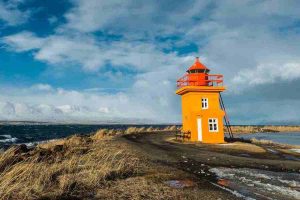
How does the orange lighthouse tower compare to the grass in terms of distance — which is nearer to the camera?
the grass

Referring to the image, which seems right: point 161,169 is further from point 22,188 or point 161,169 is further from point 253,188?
point 22,188

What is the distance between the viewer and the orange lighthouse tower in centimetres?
3544

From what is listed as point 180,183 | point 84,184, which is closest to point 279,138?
point 180,183

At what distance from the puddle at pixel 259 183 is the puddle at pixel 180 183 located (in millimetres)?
1109

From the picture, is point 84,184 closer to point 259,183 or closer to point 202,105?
point 259,183

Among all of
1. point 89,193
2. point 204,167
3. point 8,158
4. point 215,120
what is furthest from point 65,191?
point 215,120

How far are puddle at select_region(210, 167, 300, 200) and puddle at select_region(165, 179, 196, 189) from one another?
3.64ft

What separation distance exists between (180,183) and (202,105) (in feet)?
78.7

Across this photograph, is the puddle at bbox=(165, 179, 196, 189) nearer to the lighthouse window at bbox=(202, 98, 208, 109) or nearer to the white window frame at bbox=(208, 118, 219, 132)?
the white window frame at bbox=(208, 118, 219, 132)

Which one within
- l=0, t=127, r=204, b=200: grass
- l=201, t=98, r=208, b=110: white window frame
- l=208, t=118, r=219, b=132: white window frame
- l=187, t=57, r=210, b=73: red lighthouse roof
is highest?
l=187, t=57, r=210, b=73: red lighthouse roof

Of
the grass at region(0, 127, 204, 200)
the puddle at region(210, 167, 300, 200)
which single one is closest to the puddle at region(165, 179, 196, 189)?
the grass at region(0, 127, 204, 200)

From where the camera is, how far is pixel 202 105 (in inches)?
1438

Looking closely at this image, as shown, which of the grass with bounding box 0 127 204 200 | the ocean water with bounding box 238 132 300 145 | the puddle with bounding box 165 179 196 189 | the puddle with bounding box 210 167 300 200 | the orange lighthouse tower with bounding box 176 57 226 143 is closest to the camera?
the grass with bounding box 0 127 204 200

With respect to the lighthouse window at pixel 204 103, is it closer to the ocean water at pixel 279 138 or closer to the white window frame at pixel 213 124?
the white window frame at pixel 213 124
